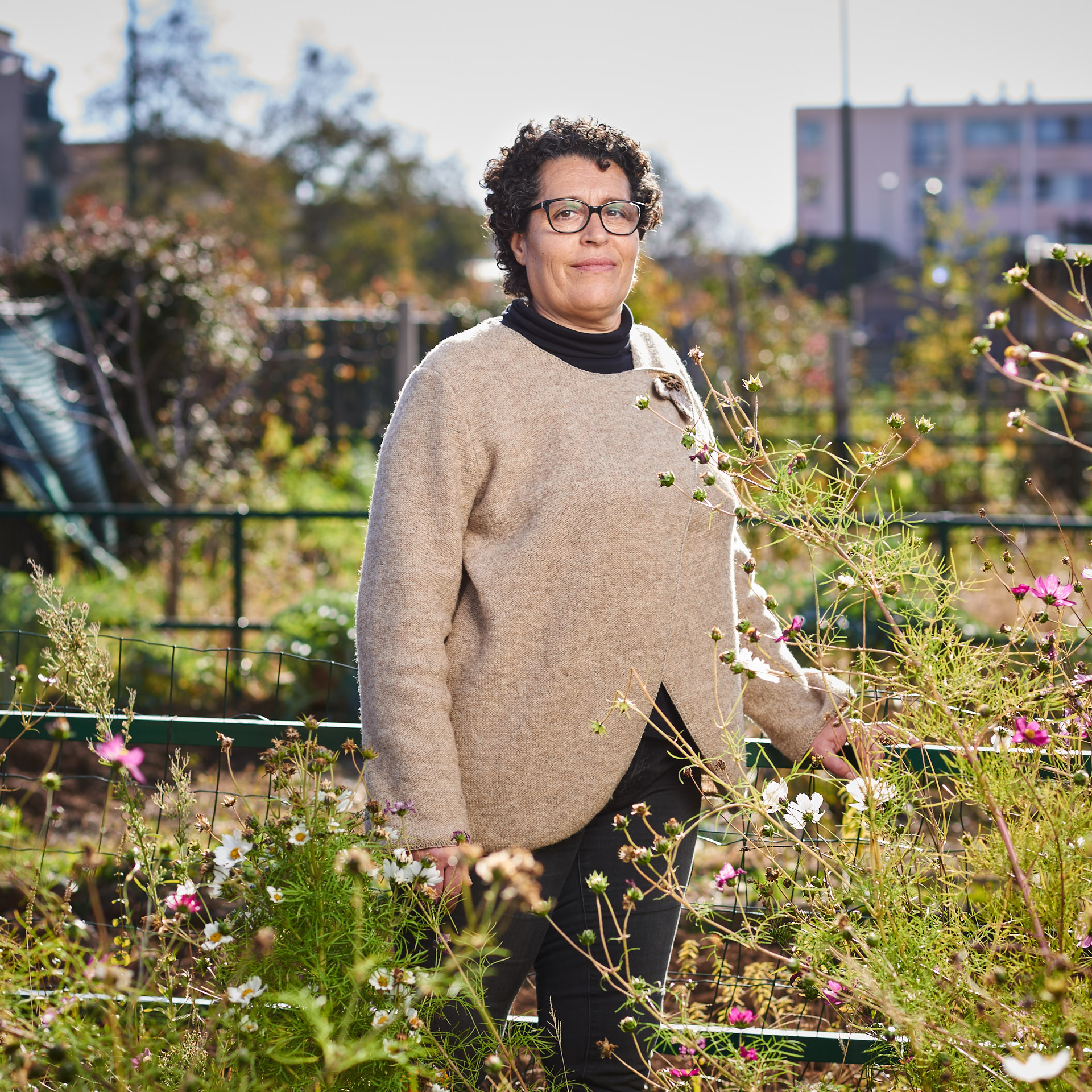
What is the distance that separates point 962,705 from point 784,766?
2.43ft

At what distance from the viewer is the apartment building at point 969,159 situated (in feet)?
184

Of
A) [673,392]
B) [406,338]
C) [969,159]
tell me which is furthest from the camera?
[969,159]

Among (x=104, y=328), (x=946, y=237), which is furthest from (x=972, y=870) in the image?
(x=946, y=237)

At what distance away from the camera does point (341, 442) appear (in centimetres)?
1083

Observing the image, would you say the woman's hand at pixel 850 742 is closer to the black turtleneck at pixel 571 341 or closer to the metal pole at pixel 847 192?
the black turtleneck at pixel 571 341

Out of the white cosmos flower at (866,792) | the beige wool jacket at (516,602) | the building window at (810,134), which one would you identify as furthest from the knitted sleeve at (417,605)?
the building window at (810,134)

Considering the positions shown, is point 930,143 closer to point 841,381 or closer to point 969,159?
point 969,159

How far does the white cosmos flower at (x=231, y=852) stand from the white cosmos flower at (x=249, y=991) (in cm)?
14

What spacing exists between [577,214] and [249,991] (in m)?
1.29

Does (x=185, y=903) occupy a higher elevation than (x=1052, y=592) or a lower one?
lower

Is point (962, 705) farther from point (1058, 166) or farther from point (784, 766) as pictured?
point (1058, 166)

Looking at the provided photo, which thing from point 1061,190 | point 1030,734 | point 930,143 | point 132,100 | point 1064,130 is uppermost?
point 1064,130

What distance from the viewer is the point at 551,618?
5.73ft

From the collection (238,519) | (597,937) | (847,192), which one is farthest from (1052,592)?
(847,192)
